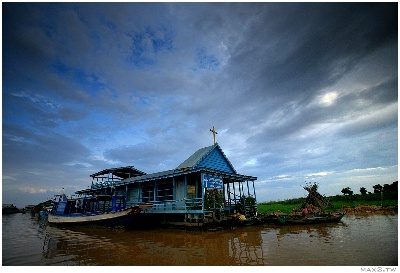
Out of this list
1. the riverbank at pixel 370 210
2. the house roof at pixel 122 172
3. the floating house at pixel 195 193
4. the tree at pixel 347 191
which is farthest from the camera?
the tree at pixel 347 191

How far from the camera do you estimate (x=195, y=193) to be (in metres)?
16.8

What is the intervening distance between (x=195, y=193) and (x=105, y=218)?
271 inches

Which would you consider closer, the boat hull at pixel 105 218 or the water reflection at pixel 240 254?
the water reflection at pixel 240 254

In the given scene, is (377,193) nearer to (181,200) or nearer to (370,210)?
(370,210)

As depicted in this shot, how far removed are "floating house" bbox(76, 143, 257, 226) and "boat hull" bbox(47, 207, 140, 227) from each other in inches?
35.2

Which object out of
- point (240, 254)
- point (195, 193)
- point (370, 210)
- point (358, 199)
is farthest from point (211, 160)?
point (358, 199)

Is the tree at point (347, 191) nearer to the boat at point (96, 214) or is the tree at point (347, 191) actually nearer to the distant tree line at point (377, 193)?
the distant tree line at point (377, 193)

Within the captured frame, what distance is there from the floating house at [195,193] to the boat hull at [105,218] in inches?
35.2

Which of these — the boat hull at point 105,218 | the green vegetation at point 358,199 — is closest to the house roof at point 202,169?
→ the boat hull at point 105,218

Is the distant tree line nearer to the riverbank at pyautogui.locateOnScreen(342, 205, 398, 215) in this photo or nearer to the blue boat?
the riverbank at pyautogui.locateOnScreen(342, 205, 398, 215)

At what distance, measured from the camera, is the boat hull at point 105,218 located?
14789 millimetres

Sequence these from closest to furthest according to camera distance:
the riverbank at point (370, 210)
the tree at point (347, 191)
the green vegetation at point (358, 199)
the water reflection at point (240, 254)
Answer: the water reflection at point (240, 254) < the riverbank at point (370, 210) < the green vegetation at point (358, 199) < the tree at point (347, 191)

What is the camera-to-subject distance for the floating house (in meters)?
14.2
